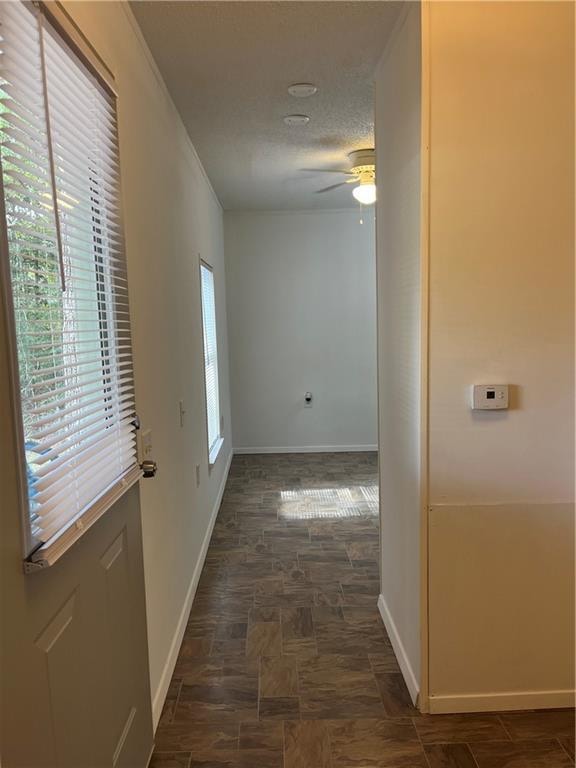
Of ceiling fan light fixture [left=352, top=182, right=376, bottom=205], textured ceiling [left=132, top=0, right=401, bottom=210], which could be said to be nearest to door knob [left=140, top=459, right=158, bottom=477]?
textured ceiling [left=132, top=0, right=401, bottom=210]

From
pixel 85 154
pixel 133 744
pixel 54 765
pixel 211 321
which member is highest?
pixel 85 154

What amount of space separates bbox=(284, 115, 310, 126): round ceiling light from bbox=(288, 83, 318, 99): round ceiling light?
26 centimetres

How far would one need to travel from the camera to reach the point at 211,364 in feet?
14.1

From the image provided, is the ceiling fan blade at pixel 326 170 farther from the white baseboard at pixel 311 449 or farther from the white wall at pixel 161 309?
the white baseboard at pixel 311 449

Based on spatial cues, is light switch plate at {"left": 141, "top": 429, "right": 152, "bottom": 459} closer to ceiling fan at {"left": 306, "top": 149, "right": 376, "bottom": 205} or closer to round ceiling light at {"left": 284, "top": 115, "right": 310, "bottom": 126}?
round ceiling light at {"left": 284, "top": 115, "right": 310, "bottom": 126}

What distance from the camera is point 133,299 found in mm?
1810

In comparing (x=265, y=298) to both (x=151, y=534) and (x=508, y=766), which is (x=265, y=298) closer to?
(x=151, y=534)

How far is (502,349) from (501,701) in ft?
4.40

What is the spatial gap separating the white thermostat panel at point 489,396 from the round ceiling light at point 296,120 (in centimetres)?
185

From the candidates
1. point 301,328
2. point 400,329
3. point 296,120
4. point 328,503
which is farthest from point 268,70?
point 301,328

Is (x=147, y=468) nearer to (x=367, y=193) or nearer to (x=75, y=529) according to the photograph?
(x=75, y=529)

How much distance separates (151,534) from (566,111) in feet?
6.89

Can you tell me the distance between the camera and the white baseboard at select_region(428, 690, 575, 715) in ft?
6.47

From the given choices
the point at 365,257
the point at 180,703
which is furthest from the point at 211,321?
the point at 180,703
